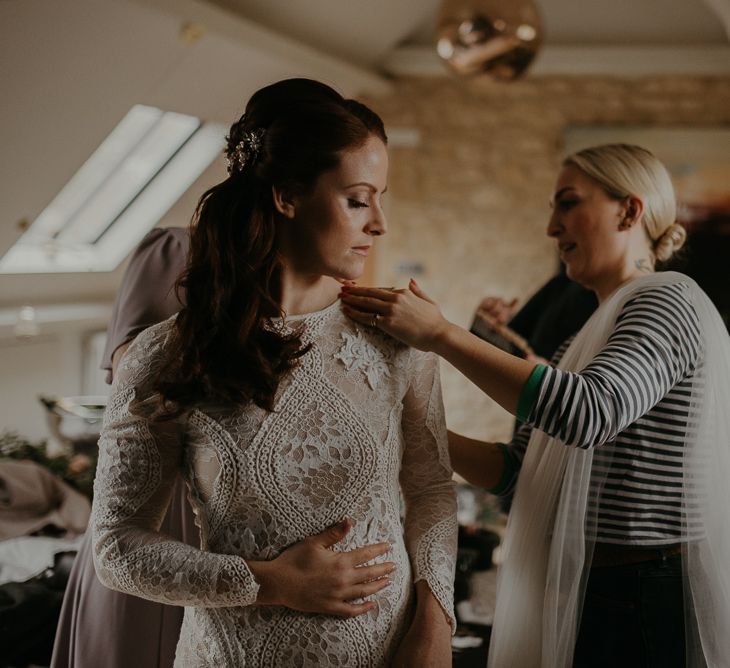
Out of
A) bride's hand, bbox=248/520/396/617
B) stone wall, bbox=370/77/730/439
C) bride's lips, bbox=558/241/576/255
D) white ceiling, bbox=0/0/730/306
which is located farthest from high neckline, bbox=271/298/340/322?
stone wall, bbox=370/77/730/439

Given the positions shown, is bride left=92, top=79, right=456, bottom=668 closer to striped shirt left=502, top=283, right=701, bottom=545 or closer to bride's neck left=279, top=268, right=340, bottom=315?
bride's neck left=279, top=268, right=340, bottom=315

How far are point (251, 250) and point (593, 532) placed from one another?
2.71ft

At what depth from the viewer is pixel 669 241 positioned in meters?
1.93

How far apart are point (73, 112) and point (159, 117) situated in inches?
58.9

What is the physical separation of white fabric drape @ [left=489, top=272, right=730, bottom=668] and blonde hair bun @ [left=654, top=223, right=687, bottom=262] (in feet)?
0.64

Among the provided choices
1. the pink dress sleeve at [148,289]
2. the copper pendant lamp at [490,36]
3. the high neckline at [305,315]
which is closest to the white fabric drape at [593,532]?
the high neckline at [305,315]

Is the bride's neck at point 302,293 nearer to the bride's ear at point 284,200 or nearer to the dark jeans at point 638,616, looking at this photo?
the bride's ear at point 284,200

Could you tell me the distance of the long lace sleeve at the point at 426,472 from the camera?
1.53 metres

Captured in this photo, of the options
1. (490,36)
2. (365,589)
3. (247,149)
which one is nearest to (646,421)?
(365,589)

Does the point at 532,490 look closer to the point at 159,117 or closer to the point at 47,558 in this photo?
the point at 47,558

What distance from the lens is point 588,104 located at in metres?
6.70

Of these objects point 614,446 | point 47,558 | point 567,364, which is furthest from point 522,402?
point 47,558

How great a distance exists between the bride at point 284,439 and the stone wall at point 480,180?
17.2 ft

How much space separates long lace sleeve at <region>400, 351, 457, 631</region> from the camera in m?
1.53
